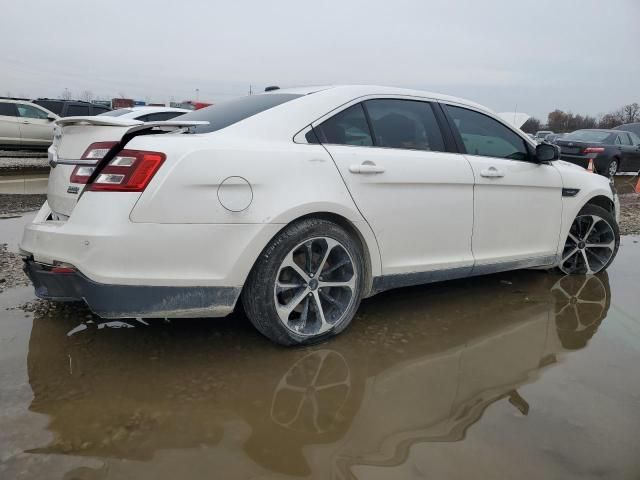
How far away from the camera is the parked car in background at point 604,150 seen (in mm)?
13250

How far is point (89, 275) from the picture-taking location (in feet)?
8.07

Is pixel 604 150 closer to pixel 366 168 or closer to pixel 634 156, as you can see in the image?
pixel 634 156

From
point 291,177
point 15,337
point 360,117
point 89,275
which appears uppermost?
point 360,117

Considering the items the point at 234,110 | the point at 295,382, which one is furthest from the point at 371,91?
the point at 295,382

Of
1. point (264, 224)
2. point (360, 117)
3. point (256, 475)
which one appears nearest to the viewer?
point (256, 475)

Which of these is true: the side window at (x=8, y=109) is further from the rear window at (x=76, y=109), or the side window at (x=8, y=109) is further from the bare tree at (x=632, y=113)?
the bare tree at (x=632, y=113)

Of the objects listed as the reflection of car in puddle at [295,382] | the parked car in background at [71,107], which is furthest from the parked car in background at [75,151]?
the parked car in background at [71,107]

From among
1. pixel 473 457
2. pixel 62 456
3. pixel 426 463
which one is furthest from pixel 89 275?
pixel 473 457

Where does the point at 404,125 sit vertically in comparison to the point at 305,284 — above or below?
above

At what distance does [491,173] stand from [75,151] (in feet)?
8.84

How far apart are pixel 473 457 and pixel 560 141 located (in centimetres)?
1320

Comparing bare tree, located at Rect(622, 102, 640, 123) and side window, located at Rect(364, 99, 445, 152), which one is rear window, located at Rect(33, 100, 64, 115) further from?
bare tree, located at Rect(622, 102, 640, 123)

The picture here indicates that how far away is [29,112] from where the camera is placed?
1338cm

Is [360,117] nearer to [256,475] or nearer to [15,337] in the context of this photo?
[256,475]
